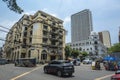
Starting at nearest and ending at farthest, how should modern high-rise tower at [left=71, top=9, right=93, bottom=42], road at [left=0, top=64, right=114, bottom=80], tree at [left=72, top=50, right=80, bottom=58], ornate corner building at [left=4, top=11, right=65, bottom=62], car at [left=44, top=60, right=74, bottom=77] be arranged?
road at [left=0, top=64, right=114, bottom=80] → car at [left=44, top=60, right=74, bottom=77] → ornate corner building at [left=4, top=11, right=65, bottom=62] → tree at [left=72, top=50, right=80, bottom=58] → modern high-rise tower at [left=71, top=9, right=93, bottom=42]

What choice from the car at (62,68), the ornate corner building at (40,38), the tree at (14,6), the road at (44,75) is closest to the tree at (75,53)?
the ornate corner building at (40,38)

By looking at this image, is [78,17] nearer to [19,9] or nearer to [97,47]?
[97,47]

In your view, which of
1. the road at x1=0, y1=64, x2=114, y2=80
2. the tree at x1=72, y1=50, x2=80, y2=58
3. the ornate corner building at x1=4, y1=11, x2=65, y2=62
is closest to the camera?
the road at x1=0, y1=64, x2=114, y2=80

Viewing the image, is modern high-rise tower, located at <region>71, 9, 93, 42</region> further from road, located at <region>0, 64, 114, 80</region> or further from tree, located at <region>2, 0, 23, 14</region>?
tree, located at <region>2, 0, 23, 14</region>

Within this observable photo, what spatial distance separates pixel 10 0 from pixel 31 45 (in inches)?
1968

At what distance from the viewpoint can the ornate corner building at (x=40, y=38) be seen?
56375 millimetres

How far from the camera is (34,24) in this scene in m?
59.3

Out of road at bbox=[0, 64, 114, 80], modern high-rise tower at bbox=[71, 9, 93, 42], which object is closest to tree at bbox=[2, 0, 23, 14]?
road at bbox=[0, 64, 114, 80]

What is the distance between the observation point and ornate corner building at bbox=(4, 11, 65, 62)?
56375 millimetres

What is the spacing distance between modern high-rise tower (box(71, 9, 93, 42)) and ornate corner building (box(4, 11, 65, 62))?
8433 centimetres

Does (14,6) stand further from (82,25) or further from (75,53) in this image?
(82,25)

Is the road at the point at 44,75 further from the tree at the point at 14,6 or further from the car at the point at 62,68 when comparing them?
the tree at the point at 14,6

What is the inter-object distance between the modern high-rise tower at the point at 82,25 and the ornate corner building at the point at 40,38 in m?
84.3

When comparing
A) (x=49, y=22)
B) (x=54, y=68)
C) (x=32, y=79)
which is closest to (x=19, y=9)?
(x=32, y=79)
